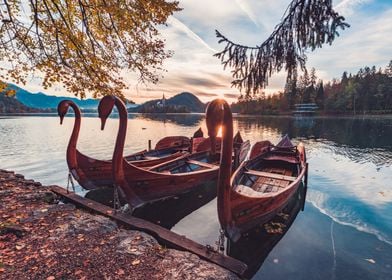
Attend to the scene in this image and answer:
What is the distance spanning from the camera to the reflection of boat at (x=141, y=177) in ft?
18.9

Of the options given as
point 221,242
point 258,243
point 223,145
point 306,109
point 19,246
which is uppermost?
point 306,109

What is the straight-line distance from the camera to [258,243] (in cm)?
644

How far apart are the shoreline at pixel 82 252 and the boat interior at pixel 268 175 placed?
3923mm

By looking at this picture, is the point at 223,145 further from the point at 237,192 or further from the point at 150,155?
the point at 150,155

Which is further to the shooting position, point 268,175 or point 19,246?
point 268,175

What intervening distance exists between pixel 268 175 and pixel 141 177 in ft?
16.9

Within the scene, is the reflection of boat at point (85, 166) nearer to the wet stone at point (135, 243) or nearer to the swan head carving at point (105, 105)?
the swan head carving at point (105, 105)

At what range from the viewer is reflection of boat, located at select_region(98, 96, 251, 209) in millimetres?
5754

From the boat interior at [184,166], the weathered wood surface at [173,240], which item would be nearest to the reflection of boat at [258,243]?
the weathered wood surface at [173,240]

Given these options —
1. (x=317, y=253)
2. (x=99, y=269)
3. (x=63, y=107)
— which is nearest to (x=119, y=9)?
(x=63, y=107)

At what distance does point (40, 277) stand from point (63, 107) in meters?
5.49

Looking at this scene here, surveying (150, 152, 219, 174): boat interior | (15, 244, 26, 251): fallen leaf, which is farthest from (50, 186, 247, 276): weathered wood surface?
(150, 152, 219, 174): boat interior

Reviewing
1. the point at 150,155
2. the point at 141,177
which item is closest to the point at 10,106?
the point at 150,155

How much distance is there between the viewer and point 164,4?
6594 millimetres
